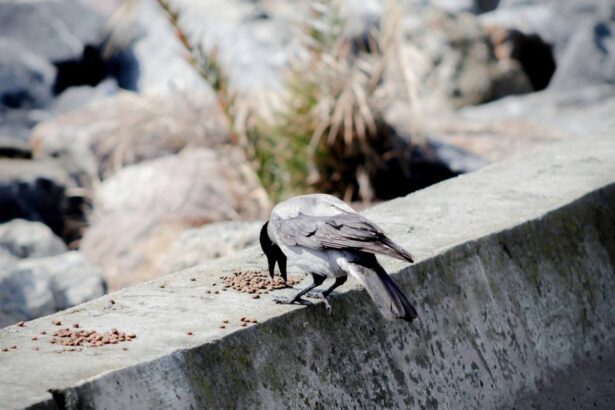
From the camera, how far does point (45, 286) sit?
685 cm

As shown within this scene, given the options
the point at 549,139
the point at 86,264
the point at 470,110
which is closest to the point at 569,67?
the point at 470,110

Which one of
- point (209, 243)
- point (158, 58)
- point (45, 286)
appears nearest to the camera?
point (45, 286)

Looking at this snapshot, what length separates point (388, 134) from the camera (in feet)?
30.7

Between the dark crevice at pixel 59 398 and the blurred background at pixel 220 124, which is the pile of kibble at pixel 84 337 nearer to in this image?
the dark crevice at pixel 59 398

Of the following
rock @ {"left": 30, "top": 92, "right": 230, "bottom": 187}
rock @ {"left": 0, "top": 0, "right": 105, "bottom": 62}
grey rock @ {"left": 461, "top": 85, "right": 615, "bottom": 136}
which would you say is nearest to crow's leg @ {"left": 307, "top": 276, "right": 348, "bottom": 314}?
rock @ {"left": 30, "top": 92, "right": 230, "bottom": 187}

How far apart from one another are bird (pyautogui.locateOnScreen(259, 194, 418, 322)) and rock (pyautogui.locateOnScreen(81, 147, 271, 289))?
409 centimetres

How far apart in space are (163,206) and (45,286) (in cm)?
253

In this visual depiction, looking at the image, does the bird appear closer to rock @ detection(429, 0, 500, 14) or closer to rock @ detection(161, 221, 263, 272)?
rock @ detection(161, 221, 263, 272)

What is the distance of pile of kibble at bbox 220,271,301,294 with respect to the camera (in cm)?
420

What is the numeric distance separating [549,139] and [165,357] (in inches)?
357

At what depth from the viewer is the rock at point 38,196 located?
10211 mm

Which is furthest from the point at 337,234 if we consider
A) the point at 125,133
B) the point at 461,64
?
the point at 461,64

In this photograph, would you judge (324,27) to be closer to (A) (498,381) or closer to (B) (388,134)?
(B) (388,134)

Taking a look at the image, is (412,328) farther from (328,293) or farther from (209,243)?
(209,243)
